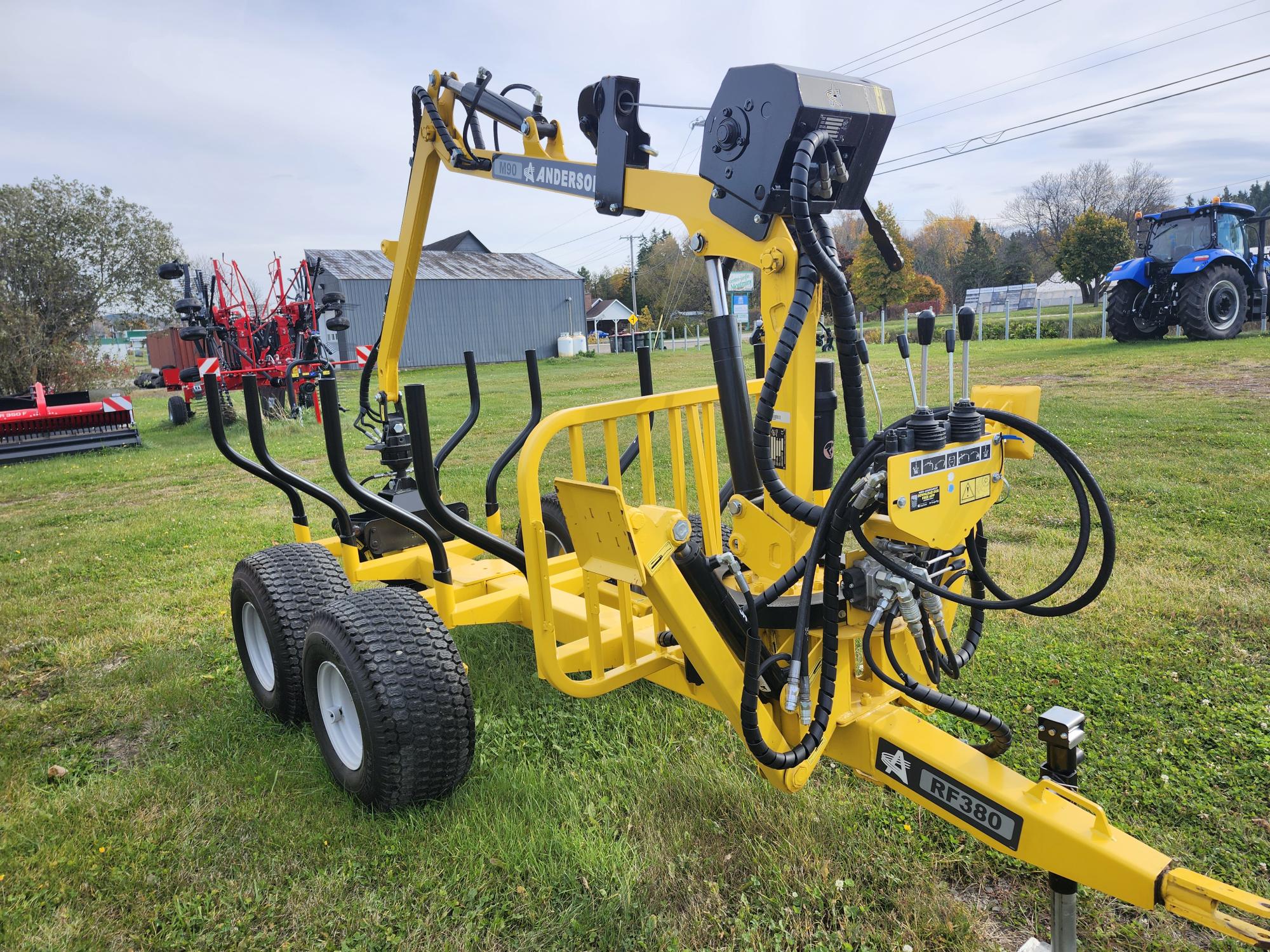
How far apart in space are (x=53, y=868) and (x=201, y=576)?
3.54 m

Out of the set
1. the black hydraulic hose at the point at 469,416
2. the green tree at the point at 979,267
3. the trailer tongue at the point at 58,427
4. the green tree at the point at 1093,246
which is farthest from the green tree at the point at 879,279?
the black hydraulic hose at the point at 469,416

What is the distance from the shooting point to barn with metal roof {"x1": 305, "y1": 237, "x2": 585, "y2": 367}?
34781mm

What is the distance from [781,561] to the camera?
2.87 metres

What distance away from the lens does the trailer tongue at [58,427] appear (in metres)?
12.6

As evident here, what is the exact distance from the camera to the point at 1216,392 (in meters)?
10.3

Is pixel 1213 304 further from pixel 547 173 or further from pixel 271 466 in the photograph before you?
pixel 271 466

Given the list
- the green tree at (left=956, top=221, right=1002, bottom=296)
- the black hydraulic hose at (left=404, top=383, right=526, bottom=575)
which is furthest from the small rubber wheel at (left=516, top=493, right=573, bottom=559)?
the green tree at (left=956, top=221, right=1002, bottom=296)

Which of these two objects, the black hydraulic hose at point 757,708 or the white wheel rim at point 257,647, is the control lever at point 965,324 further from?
the white wheel rim at point 257,647

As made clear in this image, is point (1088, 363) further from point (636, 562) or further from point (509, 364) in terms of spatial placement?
point (509, 364)

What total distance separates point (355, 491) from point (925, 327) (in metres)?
2.50

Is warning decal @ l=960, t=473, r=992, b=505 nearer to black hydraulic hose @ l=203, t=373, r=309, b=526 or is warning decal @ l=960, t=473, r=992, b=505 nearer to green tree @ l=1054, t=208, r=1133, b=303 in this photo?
black hydraulic hose @ l=203, t=373, r=309, b=526

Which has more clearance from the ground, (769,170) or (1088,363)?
(769,170)

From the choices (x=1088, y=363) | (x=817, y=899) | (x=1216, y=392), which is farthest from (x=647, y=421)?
(x=1088, y=363)

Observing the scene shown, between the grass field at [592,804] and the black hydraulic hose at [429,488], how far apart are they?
2.87 ft
